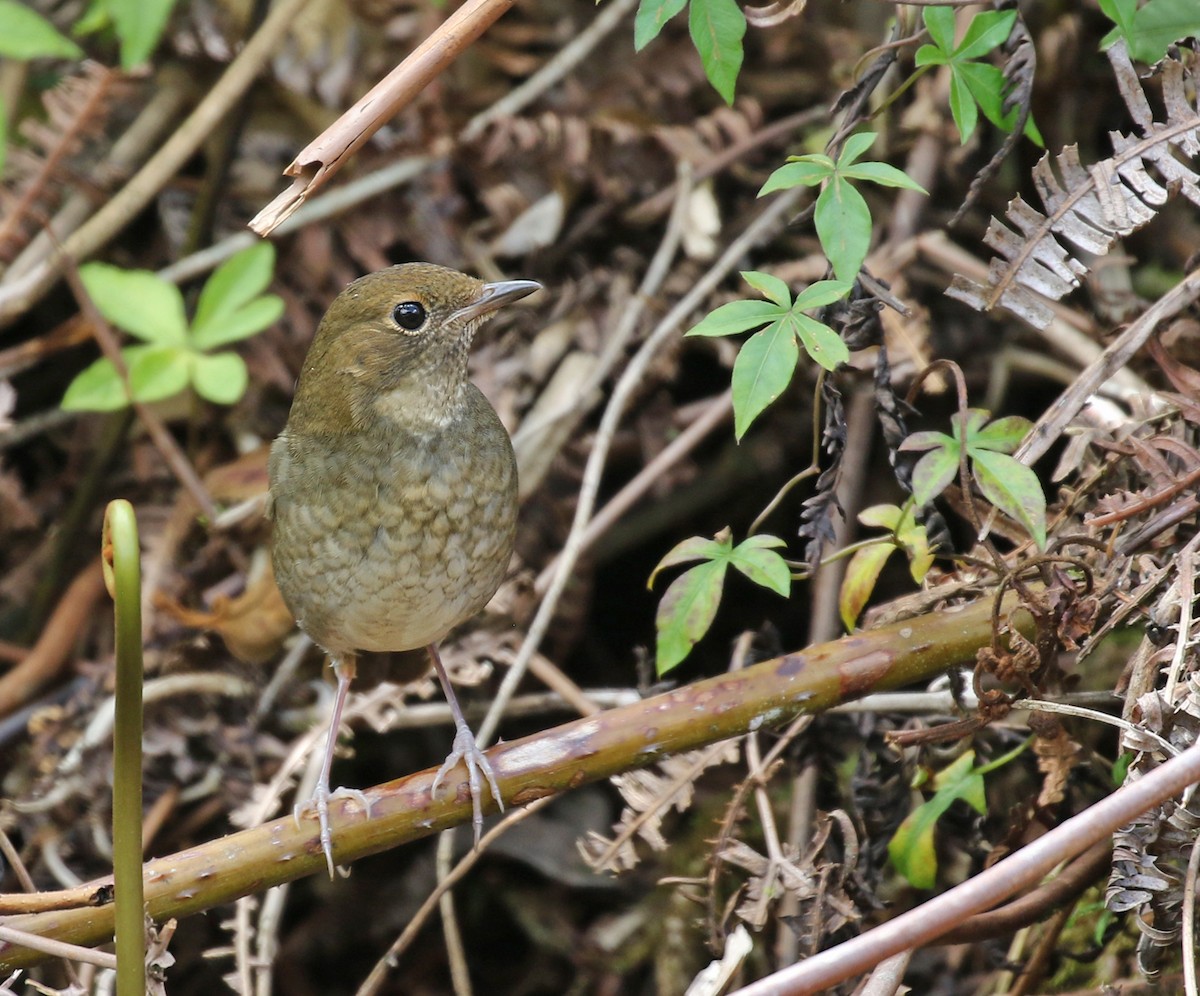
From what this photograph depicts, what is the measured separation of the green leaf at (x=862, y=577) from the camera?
2.64m

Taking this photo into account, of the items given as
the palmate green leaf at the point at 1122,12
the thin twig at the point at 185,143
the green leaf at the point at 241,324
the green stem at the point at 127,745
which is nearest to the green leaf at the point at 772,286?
the palmate green leaf at the point at 1122,12

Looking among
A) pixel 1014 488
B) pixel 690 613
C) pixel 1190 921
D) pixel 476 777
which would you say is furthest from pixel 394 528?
pixel 1190 921

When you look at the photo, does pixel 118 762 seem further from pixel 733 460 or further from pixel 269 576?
pixel 733 460

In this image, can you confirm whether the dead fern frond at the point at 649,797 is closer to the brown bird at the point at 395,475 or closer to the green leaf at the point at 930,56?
the brown bird at the point at 395,475

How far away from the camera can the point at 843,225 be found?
2.31 metres

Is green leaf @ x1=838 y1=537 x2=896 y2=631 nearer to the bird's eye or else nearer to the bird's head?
the bird's head

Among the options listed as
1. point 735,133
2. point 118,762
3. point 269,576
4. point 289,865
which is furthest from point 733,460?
point 118,762

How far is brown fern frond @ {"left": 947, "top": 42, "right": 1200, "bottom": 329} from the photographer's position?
8.21 ft

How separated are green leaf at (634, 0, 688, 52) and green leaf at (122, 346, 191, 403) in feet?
6.22

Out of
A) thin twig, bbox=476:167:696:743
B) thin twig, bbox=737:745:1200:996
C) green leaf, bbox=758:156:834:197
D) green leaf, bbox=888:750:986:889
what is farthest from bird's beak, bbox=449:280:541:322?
thin twig, bbox=737:745:1200:996

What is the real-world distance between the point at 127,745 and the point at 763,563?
1133 mm

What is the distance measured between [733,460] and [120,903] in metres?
2.61

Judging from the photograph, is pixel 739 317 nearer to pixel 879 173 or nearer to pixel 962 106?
pixel 879 173

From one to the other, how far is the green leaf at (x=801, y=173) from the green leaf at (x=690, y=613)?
703 mm
